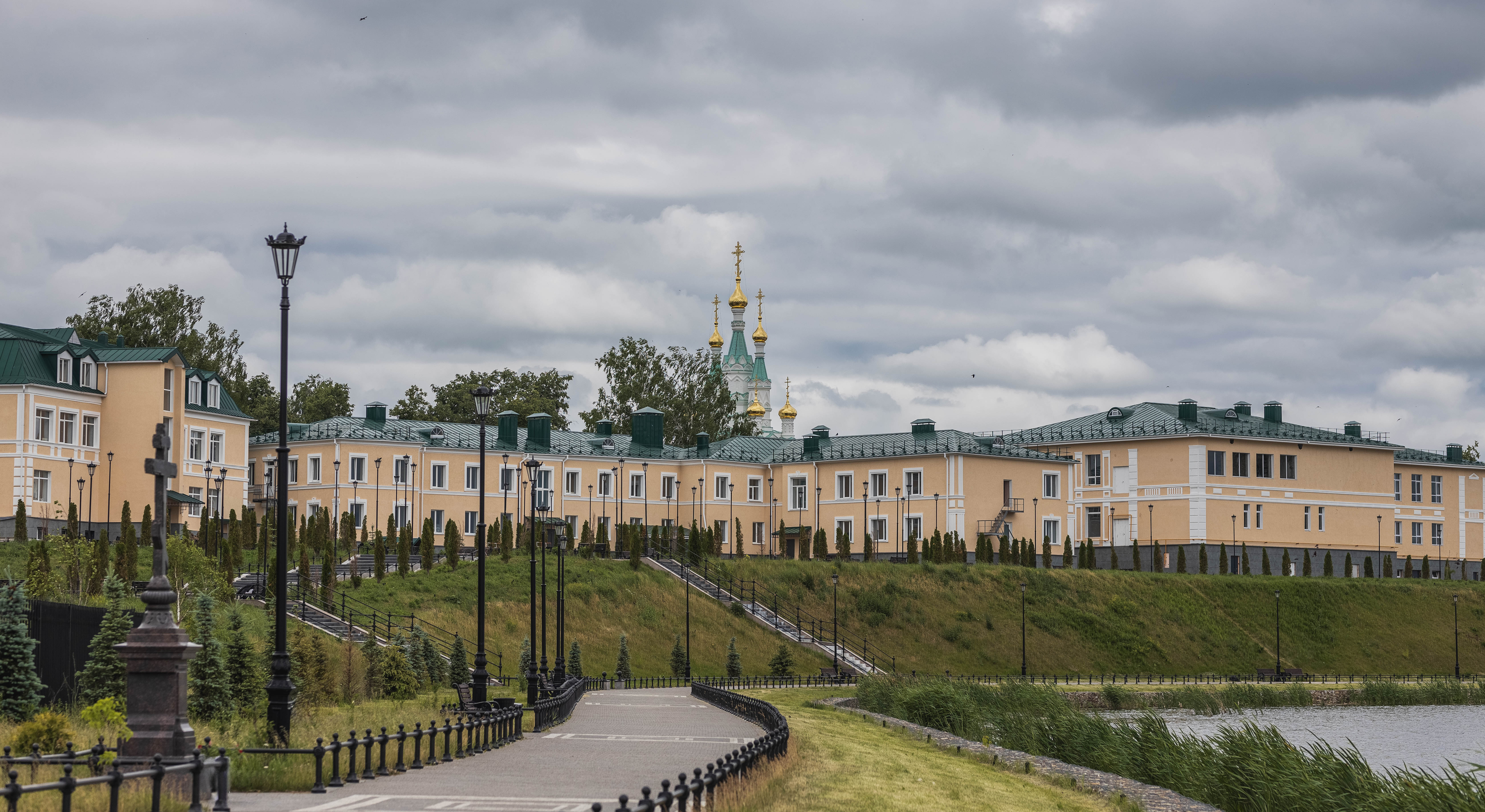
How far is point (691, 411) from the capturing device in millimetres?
105688

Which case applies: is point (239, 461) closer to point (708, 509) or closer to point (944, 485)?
point (708, 509)

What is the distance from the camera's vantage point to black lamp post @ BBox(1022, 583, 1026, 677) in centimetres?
6744

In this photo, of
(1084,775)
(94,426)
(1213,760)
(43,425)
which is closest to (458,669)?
(1084,775)

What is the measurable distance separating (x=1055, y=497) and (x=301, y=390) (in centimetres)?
4686

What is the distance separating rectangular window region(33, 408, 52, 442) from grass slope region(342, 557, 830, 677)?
13586mm

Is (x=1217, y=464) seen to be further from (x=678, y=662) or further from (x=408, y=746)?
(x=408, y=746)

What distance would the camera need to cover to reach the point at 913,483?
84.2 meters

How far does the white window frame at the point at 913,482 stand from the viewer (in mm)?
83812

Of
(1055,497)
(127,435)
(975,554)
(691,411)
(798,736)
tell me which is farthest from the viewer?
(691,411)

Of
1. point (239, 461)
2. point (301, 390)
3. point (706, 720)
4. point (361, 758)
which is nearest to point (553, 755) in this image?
point (361, 758)

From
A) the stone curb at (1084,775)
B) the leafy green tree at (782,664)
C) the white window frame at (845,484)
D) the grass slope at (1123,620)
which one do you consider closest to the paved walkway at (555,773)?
the stone curb at (1084,775)

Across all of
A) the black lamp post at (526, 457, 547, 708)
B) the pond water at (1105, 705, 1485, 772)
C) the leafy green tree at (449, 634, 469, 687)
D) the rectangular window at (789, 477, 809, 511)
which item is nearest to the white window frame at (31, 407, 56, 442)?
the black lamp post at (526, 457, 547, 708)

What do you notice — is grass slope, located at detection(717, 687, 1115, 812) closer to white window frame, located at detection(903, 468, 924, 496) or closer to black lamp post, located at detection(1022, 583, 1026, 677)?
black lamp post, located at detection(1022, 583, 1026, 677)

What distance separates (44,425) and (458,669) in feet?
91.5
